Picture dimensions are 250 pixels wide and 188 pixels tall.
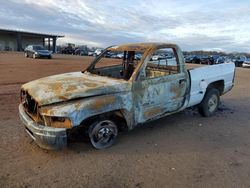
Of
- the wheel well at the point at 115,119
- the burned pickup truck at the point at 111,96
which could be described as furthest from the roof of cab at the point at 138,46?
the wheel well at the point at 115,119

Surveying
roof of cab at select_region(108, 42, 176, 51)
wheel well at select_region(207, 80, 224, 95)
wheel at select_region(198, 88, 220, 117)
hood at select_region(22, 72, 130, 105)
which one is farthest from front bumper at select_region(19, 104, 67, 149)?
wheel well at select_region(207, 80, 224, 95)

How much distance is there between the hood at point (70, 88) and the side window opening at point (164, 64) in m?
1.32

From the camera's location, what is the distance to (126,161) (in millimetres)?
4152

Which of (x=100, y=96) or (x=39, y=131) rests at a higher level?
(x=100, y=96)

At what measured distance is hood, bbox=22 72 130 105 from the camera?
13.2 ft

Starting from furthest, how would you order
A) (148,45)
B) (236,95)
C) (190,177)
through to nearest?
(236,95) → (148,45) → (190,177)

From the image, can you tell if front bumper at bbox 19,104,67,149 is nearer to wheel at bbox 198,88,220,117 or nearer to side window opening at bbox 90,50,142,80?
side window opening at bbox 90,50,142,80

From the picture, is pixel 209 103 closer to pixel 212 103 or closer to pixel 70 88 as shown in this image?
pixel 212 103

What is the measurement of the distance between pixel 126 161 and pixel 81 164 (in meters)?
0.71

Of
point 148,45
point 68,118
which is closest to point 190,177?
point 68,118

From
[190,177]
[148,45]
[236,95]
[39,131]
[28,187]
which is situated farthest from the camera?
[236,95]

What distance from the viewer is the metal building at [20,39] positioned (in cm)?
6062

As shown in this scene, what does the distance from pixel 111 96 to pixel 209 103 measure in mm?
3400

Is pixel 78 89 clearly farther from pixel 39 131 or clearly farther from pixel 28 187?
pixel 28 187
